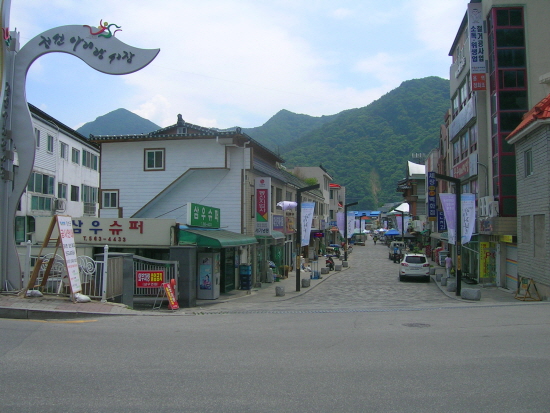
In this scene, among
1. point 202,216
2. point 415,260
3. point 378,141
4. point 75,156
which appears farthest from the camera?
point 378,141

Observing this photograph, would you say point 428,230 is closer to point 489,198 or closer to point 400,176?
point 489,198

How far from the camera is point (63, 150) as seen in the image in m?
34.8

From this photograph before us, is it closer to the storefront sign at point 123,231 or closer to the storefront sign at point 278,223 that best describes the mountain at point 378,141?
the storefront sign at point 278,223

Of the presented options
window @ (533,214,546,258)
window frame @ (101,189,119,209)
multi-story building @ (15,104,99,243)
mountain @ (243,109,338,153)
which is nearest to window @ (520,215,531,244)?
window @ (533,214,546,258)

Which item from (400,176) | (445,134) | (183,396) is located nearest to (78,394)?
(183,396)

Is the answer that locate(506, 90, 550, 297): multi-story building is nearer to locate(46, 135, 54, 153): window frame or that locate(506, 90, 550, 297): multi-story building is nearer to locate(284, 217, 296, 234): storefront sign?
locate(284, 217, 296, 234): storefront sign

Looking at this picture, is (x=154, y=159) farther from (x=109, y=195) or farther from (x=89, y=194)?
(x=89, y=194)

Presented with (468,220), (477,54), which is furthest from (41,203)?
(477,54)

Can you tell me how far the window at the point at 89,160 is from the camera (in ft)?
127

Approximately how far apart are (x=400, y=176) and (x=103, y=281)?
124 meters

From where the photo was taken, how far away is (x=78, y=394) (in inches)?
225

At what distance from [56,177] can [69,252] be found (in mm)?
22821

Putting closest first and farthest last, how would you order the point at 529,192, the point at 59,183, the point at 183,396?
the point at 183,396 < the point at 529,192 < the point at 59,183

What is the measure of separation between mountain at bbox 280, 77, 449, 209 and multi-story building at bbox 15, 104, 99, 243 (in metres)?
84.6
